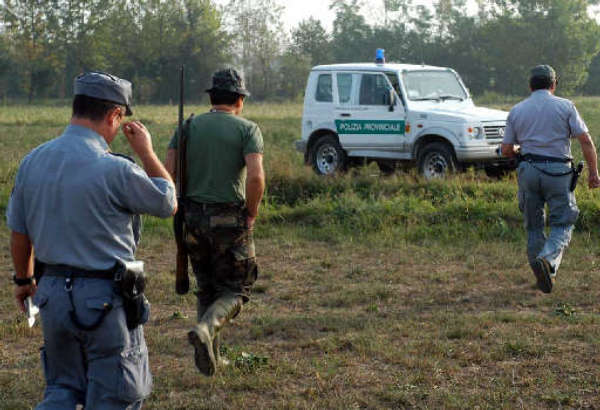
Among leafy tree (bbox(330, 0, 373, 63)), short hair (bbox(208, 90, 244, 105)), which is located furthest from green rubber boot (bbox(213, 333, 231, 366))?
leafy tree (bbox(330, 0, 373, 63))

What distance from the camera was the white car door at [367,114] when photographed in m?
13.8

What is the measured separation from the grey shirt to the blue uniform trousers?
15.1 ft

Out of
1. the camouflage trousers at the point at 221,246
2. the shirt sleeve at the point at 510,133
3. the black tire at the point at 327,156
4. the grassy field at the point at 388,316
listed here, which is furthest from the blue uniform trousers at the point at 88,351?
the black tire at the point at 327,156

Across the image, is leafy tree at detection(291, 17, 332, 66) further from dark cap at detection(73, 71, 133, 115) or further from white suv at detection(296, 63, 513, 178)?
dark cap at detection(73, 71, 133, 115)

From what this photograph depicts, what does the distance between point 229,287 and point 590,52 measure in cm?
6718

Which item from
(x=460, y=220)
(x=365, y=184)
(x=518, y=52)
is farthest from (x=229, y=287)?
(x=518, y=52)

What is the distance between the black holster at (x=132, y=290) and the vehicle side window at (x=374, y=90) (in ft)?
35.6

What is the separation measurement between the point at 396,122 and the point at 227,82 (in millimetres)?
8887

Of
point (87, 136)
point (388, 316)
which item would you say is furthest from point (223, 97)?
point (388, 316)

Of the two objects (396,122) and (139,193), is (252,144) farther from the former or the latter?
(396,122)

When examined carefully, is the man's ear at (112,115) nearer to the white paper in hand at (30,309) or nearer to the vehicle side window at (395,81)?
the white paper in hand at (30,309)

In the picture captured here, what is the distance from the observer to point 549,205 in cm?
713

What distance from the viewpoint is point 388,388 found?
489cm

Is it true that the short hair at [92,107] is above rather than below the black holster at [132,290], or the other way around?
above
